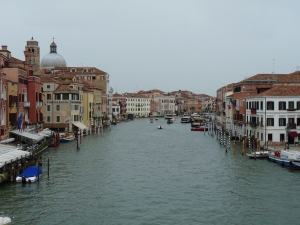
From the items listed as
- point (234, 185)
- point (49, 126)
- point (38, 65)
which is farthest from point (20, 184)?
point (38, 65)

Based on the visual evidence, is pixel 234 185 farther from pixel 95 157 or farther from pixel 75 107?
pixel 75 107

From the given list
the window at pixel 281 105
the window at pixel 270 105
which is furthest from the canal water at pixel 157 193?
the window at pixel 281 105

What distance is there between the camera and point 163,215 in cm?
1303

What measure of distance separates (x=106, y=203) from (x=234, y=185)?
524 centimetres

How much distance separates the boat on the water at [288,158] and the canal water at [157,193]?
442 millimetres

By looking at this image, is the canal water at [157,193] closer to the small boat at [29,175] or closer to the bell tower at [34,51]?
the small boat at [29,175]

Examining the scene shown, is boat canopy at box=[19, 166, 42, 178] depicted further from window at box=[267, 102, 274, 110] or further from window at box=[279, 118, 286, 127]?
window at box=[279, 118, 286, 127]

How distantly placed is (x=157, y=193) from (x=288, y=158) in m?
7.30

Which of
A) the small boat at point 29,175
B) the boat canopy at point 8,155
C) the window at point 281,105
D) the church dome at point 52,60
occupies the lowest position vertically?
the small boat at point 29,175

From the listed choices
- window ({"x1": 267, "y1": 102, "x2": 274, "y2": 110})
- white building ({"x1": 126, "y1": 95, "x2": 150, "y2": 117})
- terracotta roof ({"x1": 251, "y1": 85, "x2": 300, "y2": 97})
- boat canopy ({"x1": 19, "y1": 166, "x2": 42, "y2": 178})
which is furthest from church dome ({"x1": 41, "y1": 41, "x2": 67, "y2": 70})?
boat canopy ({"x1": 19, "y1": 166, "x2": 42, "y2": 178})

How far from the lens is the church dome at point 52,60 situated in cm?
6806

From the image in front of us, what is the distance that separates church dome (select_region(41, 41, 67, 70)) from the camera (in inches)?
2680

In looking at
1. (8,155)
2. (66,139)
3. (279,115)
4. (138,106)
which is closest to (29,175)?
(8,155)

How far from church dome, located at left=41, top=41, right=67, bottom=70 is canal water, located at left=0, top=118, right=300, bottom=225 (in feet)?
153
